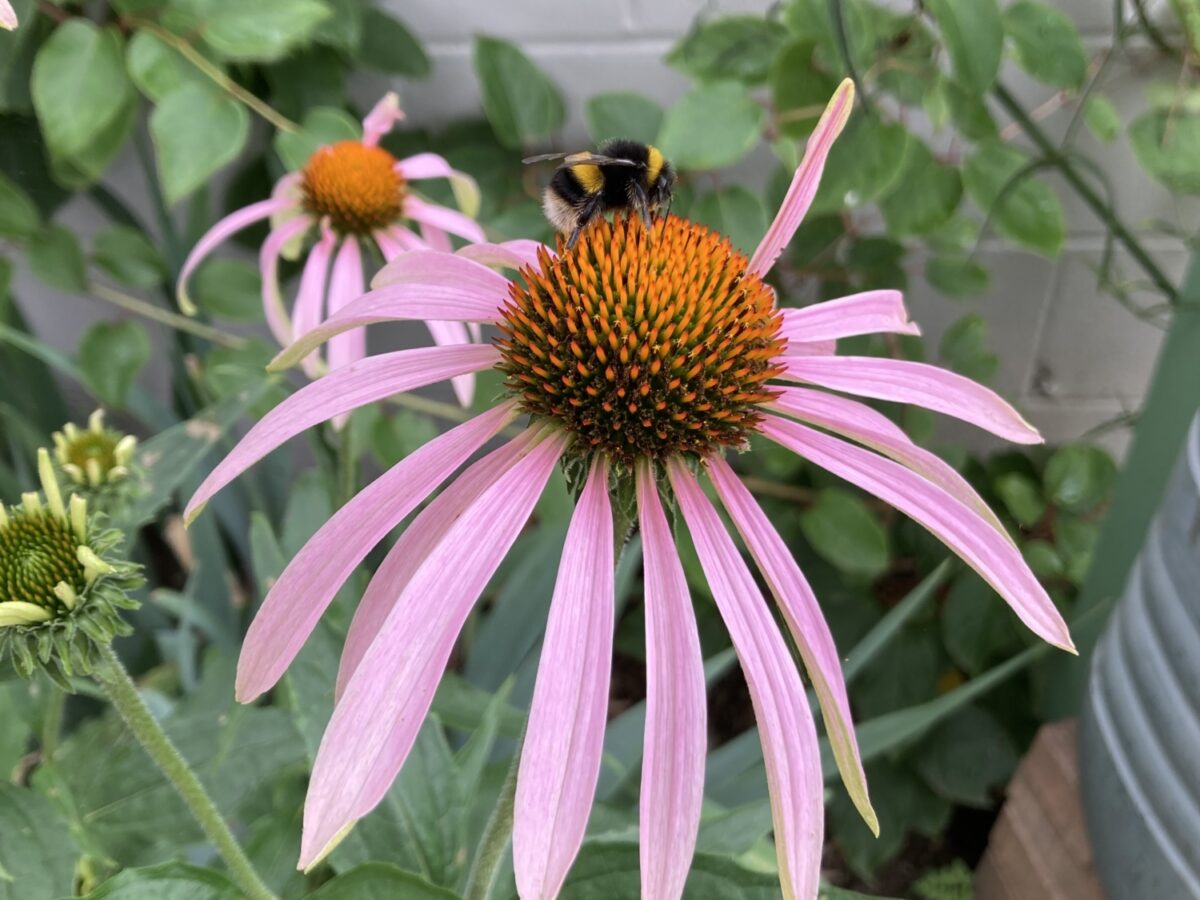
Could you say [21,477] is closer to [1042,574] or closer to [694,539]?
[694,539]

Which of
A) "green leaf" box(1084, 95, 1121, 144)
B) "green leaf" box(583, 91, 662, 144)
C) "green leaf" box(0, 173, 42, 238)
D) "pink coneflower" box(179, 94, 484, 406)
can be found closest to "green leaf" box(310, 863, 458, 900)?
"pink coneflower" box(179, 94, 484, 406)

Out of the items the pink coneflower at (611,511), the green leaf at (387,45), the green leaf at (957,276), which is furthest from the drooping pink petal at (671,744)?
the green leaf at (387,45)

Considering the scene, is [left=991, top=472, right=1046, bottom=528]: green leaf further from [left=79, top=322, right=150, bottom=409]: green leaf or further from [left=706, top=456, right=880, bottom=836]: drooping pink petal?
[left=79, top=322, right=150, bottom=409]: green leaf

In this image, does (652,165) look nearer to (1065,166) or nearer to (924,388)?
(924,388)

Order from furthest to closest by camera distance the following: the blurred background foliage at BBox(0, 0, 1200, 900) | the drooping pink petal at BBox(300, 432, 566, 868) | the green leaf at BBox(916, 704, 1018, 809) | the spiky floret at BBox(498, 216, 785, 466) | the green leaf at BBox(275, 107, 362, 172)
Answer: the green leaf at BBox(916, 704, 1018, 809), the green leaf at BBox(275, 107, 362, 172), the blurred background foliage at BBox(0, 0, 1200, 900), the spiky floret at BBox(498, 216, 785, 466), the drooping pink petal at BBox(300, 432, 566, 868)

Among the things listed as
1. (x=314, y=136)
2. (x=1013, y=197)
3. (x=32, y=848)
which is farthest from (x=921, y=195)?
(x=32, y=848)
